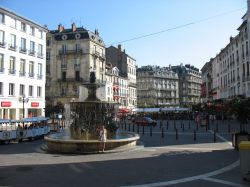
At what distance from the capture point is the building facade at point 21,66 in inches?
1793

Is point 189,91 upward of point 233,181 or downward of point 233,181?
upward

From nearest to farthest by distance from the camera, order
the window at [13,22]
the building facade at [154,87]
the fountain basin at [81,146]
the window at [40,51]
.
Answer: the fountain basin at [81,146] < the window at [13,22] < the window at [40,51] < the building facade at [154,87]

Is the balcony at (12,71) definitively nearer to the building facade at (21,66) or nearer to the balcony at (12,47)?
the building facade at (21,66)

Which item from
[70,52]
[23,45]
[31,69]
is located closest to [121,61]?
[70,52]

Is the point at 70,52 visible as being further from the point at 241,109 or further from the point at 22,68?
the point at 241,109

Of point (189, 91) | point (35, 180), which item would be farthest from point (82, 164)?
point (189, 91)

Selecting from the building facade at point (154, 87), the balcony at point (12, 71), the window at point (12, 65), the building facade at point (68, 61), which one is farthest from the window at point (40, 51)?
the building facade at point (154, 87)

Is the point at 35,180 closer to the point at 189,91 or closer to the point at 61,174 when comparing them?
the point at 61,174

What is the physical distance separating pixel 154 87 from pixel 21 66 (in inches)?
3453

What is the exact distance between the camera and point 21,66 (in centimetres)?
4953

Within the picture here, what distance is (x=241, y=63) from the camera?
5756cm

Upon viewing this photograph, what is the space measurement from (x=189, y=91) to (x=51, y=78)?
8801 cm

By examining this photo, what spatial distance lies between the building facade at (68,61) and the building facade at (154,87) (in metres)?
54.5

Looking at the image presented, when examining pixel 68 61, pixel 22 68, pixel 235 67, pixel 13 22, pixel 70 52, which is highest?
pixel 70 52
